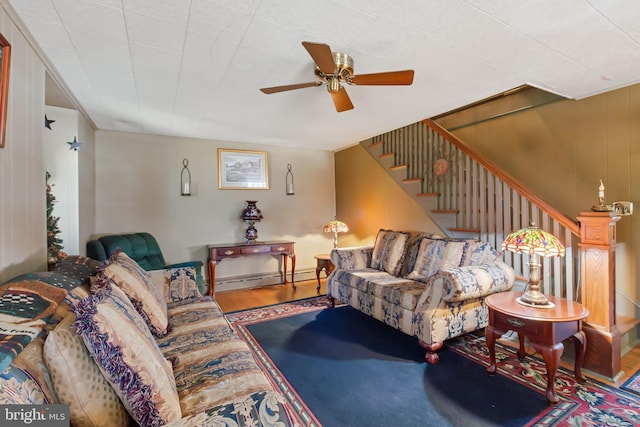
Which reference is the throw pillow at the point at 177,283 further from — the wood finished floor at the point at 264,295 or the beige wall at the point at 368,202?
the beige wall at the point at 368,202

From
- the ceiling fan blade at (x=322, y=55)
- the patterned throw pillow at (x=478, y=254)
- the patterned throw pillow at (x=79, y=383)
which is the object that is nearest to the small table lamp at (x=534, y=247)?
the patterned throw pillow at (x=478, y=254)

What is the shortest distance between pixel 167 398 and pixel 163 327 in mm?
915

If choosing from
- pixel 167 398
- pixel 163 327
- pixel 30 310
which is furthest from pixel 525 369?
pixel 30 310

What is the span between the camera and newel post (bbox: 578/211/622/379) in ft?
6.64

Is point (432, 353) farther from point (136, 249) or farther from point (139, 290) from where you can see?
point (136, 249)

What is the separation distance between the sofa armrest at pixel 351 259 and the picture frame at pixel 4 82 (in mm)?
2923

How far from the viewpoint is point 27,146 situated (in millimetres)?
1758

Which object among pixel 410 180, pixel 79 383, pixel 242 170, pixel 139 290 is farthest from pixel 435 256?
pixel 242 170

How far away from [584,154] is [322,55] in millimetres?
2656

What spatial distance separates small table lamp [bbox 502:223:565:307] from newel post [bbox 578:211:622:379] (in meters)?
0.37

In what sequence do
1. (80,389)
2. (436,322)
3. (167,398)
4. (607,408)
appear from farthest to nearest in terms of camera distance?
(436,322)
(607,408)
(167,398)
(80,389)

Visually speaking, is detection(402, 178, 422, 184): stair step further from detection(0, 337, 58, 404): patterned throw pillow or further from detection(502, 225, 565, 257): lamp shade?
detection(0, 337, 58, 404): patterned throw pillow

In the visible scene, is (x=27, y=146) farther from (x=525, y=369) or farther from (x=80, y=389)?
(x=525, y=369)

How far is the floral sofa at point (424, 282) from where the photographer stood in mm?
2299
